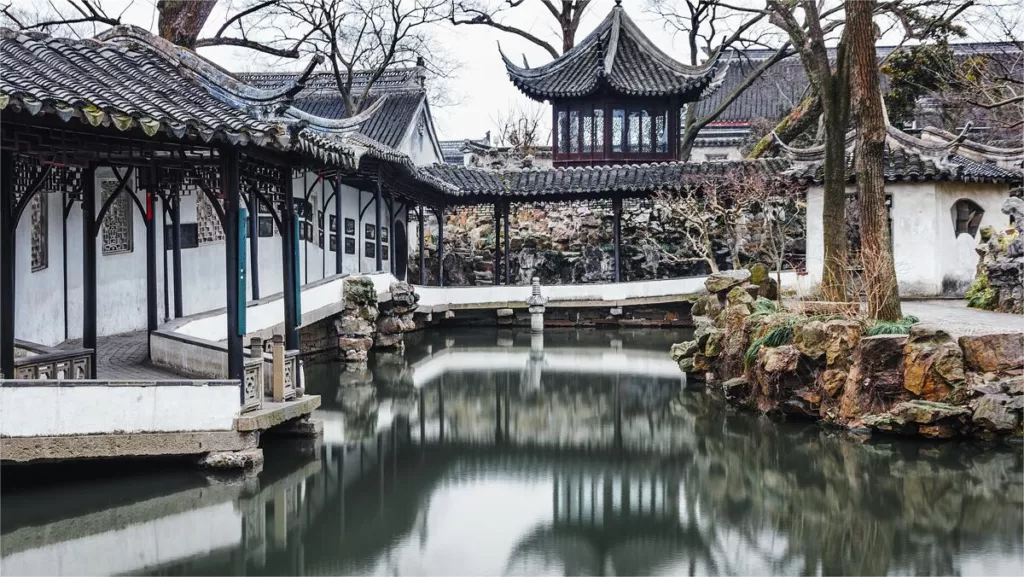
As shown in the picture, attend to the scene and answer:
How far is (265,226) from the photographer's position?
17.0 metres

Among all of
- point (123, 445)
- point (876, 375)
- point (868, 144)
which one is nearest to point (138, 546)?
point (123, 445)

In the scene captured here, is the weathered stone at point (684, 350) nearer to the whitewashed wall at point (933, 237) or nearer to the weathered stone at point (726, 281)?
the weathered stone at point (726, 281)

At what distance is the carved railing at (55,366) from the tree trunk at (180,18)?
12.5m

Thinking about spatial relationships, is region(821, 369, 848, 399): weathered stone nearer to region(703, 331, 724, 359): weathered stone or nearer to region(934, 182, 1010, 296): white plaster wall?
region(703, 331, 724, 359): weathered stone

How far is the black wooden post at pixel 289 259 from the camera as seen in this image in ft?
33.7

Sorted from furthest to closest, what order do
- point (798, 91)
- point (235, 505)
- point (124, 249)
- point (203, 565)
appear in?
→ 1. point (798, 91)
2. point (124, 249)
3. point (235, 505)
4. point (203, 565)

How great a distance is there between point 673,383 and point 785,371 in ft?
11.6

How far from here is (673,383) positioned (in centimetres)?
1398

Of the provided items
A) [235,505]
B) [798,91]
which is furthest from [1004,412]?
[798,91]

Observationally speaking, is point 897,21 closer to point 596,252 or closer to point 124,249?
point 596,252

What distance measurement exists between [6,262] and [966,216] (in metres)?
15.9

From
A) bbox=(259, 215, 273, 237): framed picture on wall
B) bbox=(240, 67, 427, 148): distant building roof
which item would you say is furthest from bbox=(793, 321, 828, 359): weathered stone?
bbox=(240, 67, 427, 148): distant building roof

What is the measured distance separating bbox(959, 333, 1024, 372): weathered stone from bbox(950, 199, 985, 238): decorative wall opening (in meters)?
9.62

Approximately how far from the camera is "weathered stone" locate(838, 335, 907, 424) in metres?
9.53
